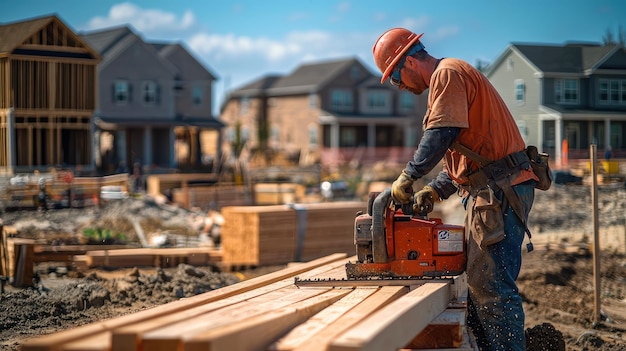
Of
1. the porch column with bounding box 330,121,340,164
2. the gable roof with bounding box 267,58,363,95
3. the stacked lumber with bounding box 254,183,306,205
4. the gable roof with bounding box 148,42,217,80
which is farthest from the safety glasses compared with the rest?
the gable roof with bounding box 267,58,363,95

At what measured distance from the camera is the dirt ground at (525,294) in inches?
300

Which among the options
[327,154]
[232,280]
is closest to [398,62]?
[232,280]

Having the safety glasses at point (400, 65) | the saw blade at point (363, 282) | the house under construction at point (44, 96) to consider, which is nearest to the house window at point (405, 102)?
the house under construction at point (44, 96)

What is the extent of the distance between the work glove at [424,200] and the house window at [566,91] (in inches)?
698

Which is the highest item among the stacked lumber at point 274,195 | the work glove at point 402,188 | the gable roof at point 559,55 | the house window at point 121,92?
the house window at point 121,92

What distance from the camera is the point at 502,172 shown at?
536 centimetres

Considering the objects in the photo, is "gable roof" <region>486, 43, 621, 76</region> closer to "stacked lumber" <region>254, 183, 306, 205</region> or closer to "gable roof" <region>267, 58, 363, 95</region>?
"stacked lumber" <region>254, 183, 306, 205</region>

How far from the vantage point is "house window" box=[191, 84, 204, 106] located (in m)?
48.0

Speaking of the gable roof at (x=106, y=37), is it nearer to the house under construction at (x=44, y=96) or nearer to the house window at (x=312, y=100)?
the house under construction at (x=44, y=96)

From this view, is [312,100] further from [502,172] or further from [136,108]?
[502,172]

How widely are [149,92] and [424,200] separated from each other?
3912 cm

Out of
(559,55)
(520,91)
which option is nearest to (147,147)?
(559,55)

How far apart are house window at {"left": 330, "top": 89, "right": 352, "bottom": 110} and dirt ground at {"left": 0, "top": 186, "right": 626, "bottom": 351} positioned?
39700 millimetres

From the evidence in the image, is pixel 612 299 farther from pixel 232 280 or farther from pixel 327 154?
pixel 327 154
